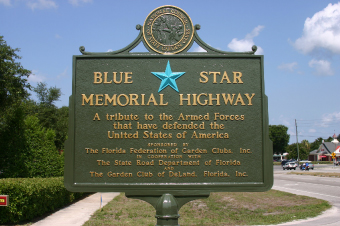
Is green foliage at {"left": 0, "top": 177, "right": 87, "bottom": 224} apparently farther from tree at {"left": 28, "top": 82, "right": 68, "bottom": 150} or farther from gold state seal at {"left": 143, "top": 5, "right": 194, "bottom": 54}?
tree at {"left": 28, "top": 82, "right": 68, "bottom": 150}

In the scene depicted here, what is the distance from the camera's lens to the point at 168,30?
14.7ft

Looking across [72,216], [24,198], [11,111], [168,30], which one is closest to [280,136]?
[11,111]

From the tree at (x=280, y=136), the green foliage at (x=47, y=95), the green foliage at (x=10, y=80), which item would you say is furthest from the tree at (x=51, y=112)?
the tree at (x=280, y=136)

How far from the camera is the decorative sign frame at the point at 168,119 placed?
427cm

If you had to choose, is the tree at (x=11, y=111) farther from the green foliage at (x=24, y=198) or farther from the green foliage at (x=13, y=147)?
the green foliage at (x=24, y=198)

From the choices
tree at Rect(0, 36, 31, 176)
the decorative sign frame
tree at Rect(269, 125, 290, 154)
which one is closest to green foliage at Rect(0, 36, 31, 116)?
tree at Rect(0, 36, 31, 176)

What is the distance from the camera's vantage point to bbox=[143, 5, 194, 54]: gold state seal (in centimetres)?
447

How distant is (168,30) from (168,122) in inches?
50.2

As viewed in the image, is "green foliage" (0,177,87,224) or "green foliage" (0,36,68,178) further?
"green foliage" (0,36,68,178)

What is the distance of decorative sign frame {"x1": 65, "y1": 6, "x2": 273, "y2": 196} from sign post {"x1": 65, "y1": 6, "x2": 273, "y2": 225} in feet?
0.04

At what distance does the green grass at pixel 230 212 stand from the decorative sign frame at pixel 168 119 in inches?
245

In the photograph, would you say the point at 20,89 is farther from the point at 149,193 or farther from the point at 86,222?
the point at 149,193

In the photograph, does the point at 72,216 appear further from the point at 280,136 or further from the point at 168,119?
the point at 280,136

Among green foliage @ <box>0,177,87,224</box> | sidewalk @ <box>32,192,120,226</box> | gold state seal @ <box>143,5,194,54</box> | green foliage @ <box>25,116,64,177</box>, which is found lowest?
sidewalk @ <box>32,192,120,226</box>
